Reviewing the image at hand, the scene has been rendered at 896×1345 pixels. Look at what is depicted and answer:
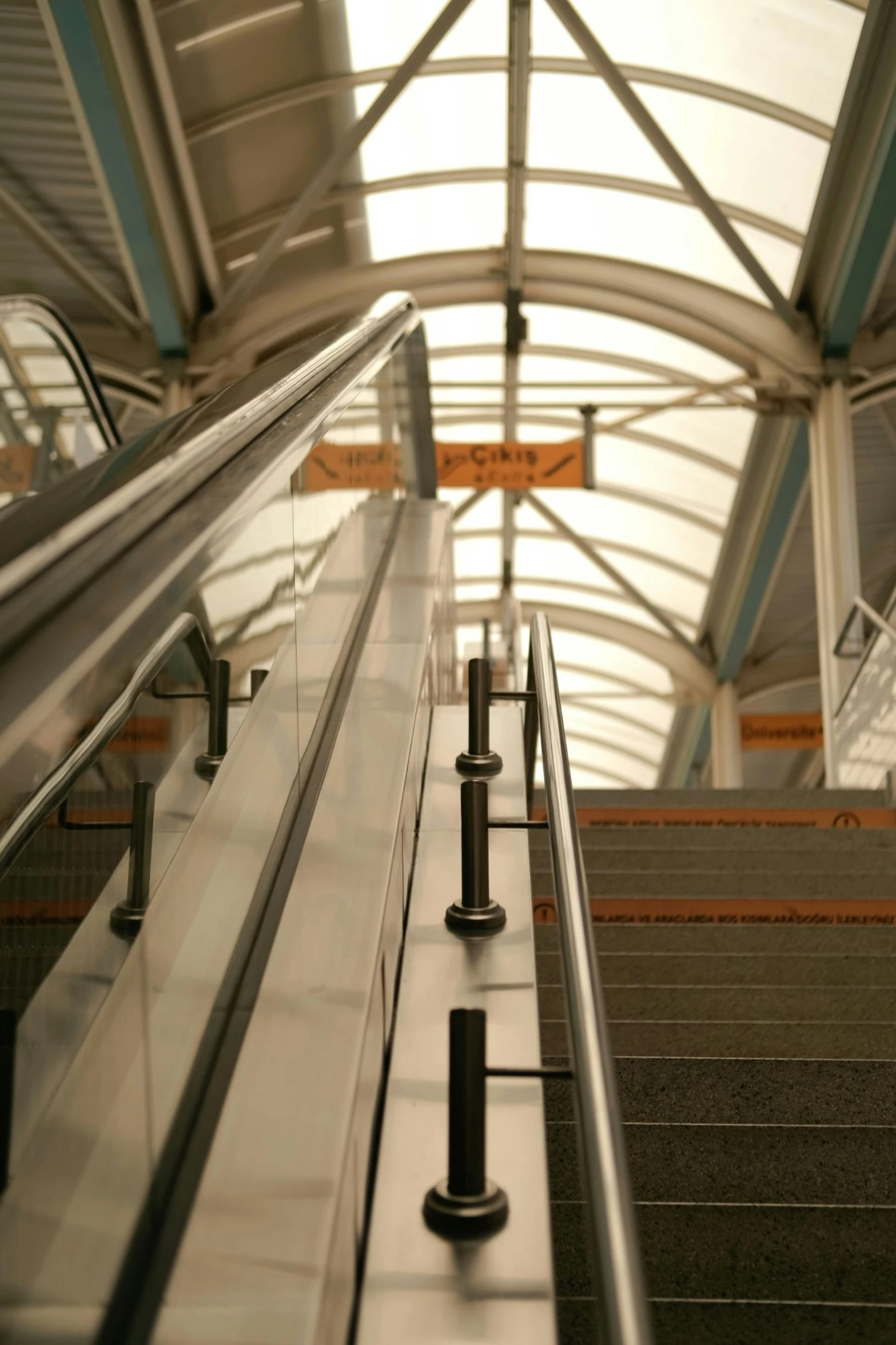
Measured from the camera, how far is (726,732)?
20.0 m

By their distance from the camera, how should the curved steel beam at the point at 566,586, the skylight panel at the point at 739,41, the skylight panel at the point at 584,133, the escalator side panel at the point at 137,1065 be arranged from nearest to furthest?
1. the escalator side panel at the point at 137,1065
2. the skylight panel at the point at 739,41
3. the skylight panel at the point at 584,133
4. the curved steel beam at the point at 566,586

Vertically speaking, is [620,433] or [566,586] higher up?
[566,586]

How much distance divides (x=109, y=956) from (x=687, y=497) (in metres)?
16.6

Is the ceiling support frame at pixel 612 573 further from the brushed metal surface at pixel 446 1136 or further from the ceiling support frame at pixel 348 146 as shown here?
the brushed metal surface at pixel 446 1136

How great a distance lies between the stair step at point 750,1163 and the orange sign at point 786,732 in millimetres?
16711

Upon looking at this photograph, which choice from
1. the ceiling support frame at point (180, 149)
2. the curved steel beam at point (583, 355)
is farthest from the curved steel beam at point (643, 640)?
the ceiling support frame at point (180, 149)

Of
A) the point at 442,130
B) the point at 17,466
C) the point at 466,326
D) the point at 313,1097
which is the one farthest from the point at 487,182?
the point at 313,1097

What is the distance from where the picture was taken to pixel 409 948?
2.73m

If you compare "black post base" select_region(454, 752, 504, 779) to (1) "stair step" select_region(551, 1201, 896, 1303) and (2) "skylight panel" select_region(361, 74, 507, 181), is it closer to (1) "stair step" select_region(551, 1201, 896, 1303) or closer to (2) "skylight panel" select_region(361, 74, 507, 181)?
(1) "stair step" select_region(551, 1201, 896, 1303)

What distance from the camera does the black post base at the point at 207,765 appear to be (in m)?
1.79

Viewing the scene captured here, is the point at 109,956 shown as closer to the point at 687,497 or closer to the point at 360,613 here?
the point at 360,613

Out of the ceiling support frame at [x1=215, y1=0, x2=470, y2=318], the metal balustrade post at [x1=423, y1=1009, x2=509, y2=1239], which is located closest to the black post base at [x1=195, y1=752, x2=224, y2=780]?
the metal balustrade post at [x1=423, y1=1009, x2=509, y2=1239]

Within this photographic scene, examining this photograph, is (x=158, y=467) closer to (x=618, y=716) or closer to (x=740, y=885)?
(x=740, y=885)

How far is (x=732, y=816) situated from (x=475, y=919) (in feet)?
12.6
